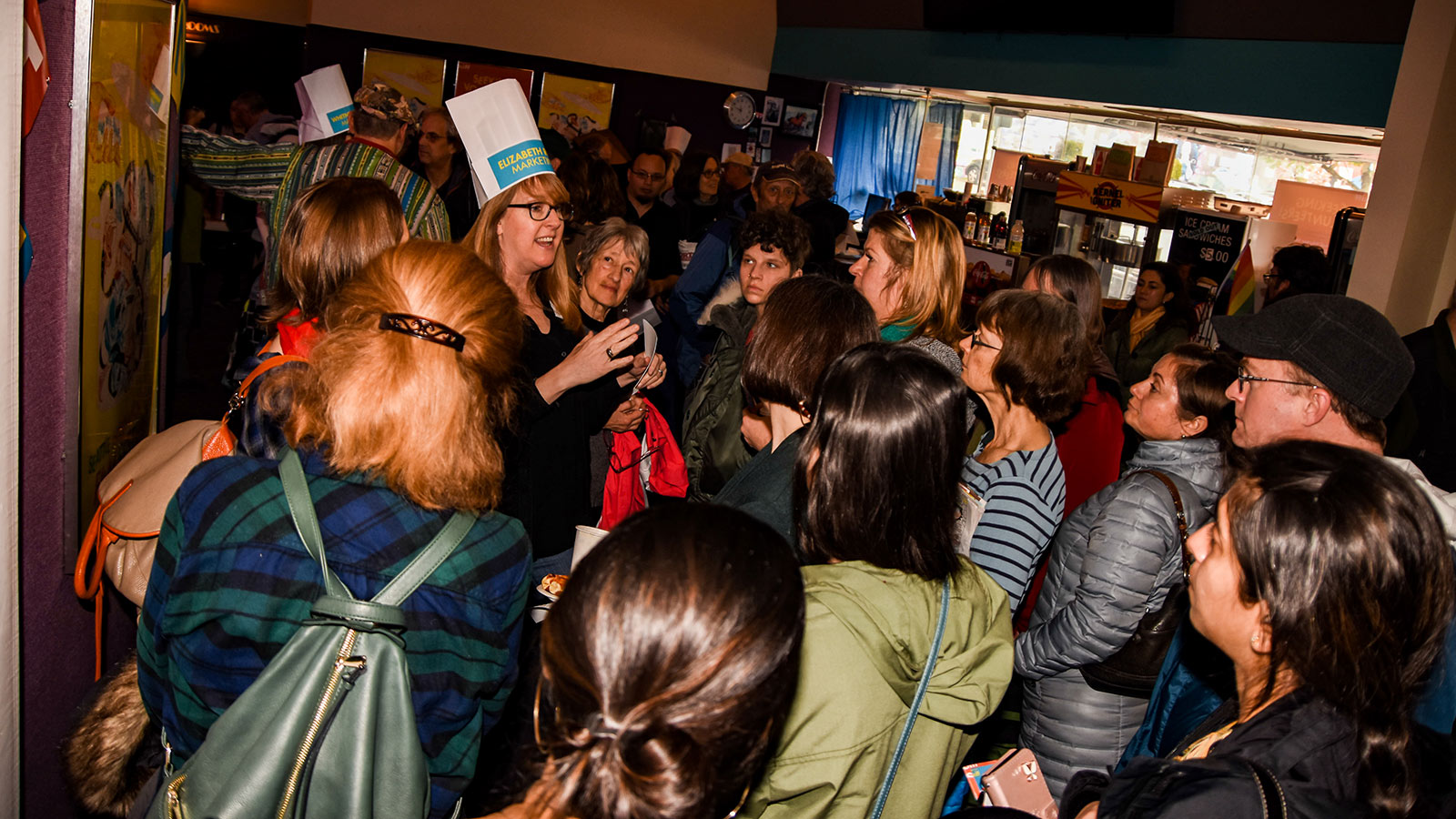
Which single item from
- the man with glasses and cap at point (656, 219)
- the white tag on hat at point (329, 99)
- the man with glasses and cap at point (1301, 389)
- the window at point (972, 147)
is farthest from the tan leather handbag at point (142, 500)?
the window at point (972, 147)

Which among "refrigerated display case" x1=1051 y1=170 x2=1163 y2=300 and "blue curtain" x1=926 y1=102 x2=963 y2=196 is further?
"blue curtain" x1=926 y1=102 x2=963 y2=196

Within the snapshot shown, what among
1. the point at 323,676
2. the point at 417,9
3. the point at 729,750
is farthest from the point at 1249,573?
the point at 417,9

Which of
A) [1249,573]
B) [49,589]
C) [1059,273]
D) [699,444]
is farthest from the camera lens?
[1059,273]

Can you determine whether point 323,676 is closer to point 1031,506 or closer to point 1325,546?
point 1325,546

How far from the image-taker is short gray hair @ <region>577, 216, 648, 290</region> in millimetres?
3297

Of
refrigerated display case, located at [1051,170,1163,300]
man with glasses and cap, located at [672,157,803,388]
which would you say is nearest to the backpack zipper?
man with glasses and cap, located at [672,157,803,388]

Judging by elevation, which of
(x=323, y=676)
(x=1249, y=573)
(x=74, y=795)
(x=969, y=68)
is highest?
(x=969, y=68)

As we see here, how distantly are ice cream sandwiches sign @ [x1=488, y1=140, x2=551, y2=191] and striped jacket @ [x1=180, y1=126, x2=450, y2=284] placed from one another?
0.53m

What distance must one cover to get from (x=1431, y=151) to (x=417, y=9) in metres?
8.35

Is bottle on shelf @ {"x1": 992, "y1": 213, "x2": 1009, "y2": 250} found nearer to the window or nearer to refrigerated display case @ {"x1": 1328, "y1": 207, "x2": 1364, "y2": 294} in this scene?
the window

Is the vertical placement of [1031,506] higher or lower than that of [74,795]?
higher

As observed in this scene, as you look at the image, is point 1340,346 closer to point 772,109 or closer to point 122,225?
point 122,225

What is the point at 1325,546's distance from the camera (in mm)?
1200

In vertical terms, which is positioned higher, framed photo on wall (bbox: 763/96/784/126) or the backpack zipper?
framed photo on wall (bbox: 763/96/784/126)
